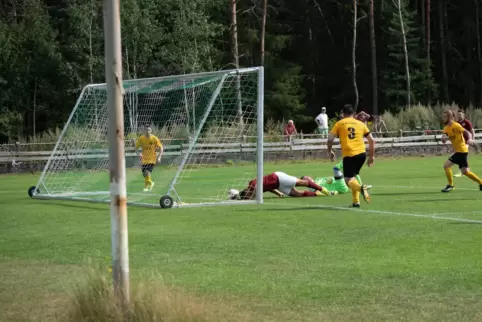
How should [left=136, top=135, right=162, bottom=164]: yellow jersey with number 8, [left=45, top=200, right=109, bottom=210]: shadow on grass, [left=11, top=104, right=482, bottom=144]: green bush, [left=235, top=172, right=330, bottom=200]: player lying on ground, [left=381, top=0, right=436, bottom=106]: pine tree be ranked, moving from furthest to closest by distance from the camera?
[left=381, top=0, right=436, bottom=106]: pine tree
[left=11, top=104, right=482, bottom=144]: green bush
[left=136, top=135, right=162, bottom=164]: yellow jersey with number 8
[left=235, top=172, right=330, bottom=200]: player lying on ground
[left=45, top=200, right=109, bottom=210]: shadow on grass

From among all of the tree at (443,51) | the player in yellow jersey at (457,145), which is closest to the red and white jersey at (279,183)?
the player in yellow jersey at (457,145)

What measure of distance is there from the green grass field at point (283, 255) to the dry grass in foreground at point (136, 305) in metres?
0.70

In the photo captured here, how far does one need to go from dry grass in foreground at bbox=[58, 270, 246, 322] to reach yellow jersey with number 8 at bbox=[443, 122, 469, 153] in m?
15.0

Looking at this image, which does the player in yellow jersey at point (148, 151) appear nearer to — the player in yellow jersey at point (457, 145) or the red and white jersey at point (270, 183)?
the red and white jersey at point (270, 183)

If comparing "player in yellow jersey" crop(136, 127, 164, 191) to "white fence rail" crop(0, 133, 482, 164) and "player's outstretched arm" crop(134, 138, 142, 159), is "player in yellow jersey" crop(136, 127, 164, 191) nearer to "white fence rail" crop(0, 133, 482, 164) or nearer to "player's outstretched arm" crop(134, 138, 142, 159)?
"player's outstretched arm" crop(134, 138, 142, 159)

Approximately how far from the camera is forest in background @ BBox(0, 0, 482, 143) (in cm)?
5594

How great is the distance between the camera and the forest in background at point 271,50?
55.9m

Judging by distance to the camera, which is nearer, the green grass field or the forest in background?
the green grass field

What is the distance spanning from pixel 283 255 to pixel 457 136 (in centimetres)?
1119

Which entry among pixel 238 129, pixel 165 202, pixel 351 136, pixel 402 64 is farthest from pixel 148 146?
pixel 402 64

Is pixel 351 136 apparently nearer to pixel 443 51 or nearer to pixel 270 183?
pixel 270 183

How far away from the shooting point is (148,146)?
2281 cm

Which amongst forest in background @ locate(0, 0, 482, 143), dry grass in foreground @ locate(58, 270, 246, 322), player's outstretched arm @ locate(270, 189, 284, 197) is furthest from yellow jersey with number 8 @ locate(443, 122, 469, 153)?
forest in background @ locate(0, 0, 482, 143)

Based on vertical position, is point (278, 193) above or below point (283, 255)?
below
